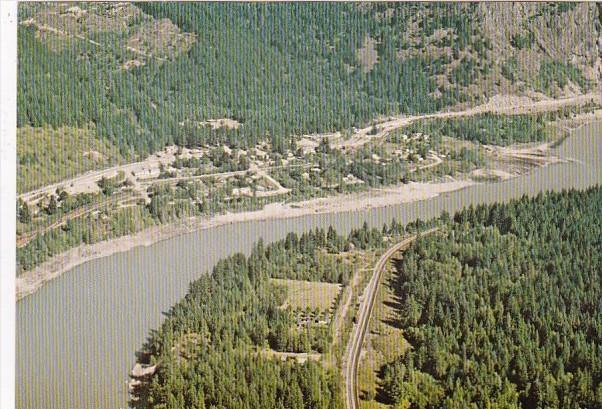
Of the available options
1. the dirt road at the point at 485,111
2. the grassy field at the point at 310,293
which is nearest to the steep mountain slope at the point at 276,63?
the dirt road at the point at 485,111

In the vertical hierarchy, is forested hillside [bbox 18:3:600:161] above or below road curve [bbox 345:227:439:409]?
above

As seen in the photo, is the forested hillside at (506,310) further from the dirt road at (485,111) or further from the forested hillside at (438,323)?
the dirt road at (485,111)

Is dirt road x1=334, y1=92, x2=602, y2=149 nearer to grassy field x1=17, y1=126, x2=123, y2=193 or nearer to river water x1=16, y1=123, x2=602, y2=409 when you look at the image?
river water x1=16, y1=123, x2=602, y2=409

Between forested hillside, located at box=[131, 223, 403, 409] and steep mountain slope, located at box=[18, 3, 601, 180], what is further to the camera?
steep mountain slope, located at box=[18, 3, 601, 180]

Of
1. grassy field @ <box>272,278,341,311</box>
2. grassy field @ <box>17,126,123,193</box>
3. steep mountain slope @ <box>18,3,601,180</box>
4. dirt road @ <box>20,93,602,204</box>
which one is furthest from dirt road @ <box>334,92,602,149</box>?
grassy field @ <box>17,126,123,193</box>

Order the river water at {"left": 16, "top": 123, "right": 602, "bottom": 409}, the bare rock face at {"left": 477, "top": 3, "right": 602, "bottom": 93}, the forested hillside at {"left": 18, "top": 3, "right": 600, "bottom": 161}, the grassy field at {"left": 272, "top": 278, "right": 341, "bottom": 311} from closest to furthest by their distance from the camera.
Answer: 1. the river water at {"left": 16, "top": 123, "right": 602, "bottom": 409}
2. the grassy field at {"left": 272, "top": 278, "right": 341, "bottom": 311}
3. the forested hillside at {"left": 18, "top": 3, "right": 600, "bottom": 161}
4. the bare rock face at {"left": 477, "top": 3, "right": 602, "bottom": 93}

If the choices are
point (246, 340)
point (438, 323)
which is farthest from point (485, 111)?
point (246, 340)

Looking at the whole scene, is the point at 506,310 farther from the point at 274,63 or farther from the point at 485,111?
the point at 274,63
